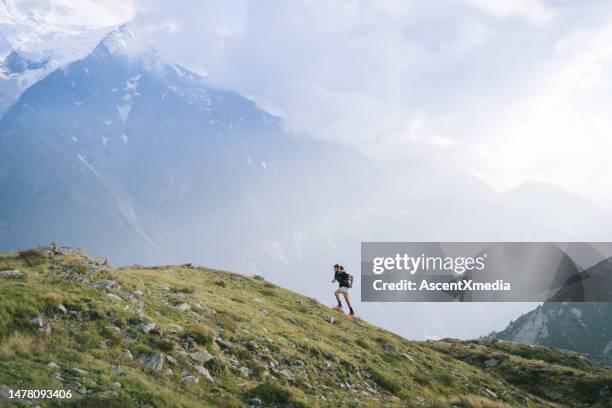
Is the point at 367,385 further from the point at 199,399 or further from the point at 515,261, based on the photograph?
the point at 515,261

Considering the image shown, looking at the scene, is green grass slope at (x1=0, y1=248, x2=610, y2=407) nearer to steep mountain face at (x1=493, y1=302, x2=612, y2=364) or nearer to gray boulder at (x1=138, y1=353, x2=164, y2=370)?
gray boulder at (x1=138, y1=353, x2=164, y2=370)

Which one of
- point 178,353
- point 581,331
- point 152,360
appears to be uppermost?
point 581,331

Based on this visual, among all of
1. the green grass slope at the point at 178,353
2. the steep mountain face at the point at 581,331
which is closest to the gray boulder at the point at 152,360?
the green grass slope at the point at 178,353

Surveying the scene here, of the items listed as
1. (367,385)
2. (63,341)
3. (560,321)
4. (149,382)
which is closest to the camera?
(149,382)

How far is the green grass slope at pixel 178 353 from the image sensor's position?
1245 centimetres

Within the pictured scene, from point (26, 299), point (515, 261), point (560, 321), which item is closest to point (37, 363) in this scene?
point (26, 299)

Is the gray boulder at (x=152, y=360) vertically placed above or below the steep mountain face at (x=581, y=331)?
below

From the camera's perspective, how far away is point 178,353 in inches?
615

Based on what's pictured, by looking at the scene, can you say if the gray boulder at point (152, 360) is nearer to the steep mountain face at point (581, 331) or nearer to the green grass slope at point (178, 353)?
the green grass slope at point (178, 353)

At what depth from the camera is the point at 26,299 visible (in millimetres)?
15352

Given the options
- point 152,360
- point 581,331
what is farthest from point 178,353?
point 581,331

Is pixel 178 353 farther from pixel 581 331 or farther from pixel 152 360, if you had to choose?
pixel 581 331

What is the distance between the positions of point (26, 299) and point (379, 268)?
35772mm

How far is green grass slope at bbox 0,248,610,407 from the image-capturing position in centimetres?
1245
